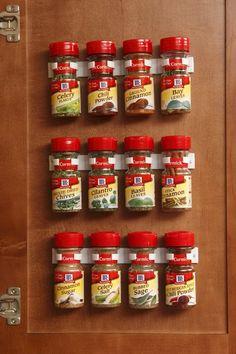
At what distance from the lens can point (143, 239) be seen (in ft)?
5.59

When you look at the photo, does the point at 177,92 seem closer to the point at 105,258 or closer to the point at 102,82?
the point at 102,82

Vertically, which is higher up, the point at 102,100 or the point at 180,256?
the point at 102,100

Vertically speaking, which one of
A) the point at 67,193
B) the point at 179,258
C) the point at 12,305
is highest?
the point at 67,193

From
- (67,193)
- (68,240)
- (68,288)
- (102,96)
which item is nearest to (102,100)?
(102,96)

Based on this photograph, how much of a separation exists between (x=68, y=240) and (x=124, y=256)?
134 millimetres

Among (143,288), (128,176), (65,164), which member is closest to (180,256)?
(143,288)

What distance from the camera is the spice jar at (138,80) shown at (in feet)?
5.60

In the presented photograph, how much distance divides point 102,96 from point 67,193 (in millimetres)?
231

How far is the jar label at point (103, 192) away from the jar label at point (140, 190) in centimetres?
4

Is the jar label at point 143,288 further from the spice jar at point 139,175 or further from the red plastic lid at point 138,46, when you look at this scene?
the red plastic lid at point 138,46

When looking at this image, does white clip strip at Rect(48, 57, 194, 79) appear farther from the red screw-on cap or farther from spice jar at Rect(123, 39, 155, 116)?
the red screw-on cap

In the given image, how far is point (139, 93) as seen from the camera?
171cm

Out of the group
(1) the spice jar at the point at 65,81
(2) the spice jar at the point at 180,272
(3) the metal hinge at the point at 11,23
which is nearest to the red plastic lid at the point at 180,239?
(2) the spice jar at the point at 180,272

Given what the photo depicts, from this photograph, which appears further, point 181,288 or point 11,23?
point 11,23
